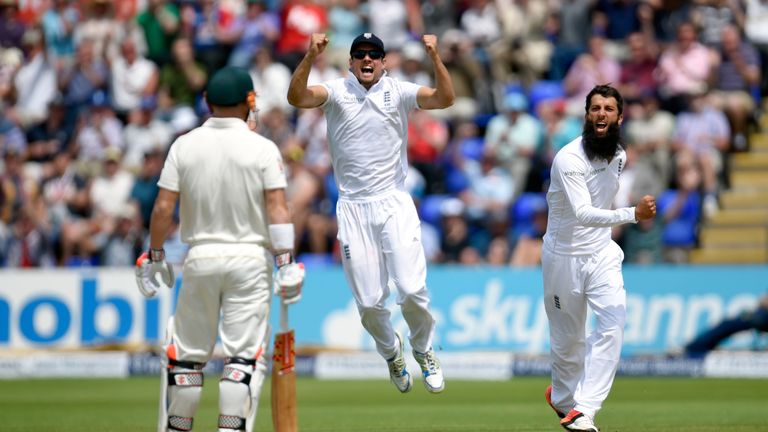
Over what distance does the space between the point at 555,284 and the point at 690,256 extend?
26.2 ft

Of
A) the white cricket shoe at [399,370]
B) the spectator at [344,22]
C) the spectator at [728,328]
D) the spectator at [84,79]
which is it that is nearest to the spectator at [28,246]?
the spectator at [84,79]

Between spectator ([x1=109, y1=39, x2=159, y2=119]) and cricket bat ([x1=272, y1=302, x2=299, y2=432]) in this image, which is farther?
spectator ([x1=109, y1=39, x2=159, y2=119])

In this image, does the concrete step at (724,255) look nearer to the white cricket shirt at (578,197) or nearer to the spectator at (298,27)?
the spectator at (298,27)

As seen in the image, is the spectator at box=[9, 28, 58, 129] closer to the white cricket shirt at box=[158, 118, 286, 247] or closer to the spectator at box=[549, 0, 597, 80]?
the spectator at box=[549, 0, 597, 80]

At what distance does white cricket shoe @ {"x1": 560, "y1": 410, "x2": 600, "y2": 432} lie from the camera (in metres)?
8.38

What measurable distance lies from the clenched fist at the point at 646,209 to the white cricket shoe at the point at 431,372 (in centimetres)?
204

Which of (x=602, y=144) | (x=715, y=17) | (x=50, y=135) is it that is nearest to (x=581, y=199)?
(x=602, y=144)

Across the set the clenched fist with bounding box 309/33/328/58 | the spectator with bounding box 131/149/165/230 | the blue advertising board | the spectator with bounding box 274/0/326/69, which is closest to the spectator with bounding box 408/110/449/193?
the blue advertising board

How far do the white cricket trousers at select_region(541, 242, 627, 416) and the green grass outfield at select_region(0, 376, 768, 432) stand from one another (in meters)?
0.84

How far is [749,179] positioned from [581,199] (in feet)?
30.7

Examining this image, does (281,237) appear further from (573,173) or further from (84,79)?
(84,79)

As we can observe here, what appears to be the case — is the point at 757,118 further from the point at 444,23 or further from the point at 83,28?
the point at 83,28

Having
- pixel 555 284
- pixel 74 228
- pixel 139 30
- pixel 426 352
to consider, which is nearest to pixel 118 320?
→ pixel 74 228

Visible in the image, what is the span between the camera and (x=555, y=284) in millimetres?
→ 8758
